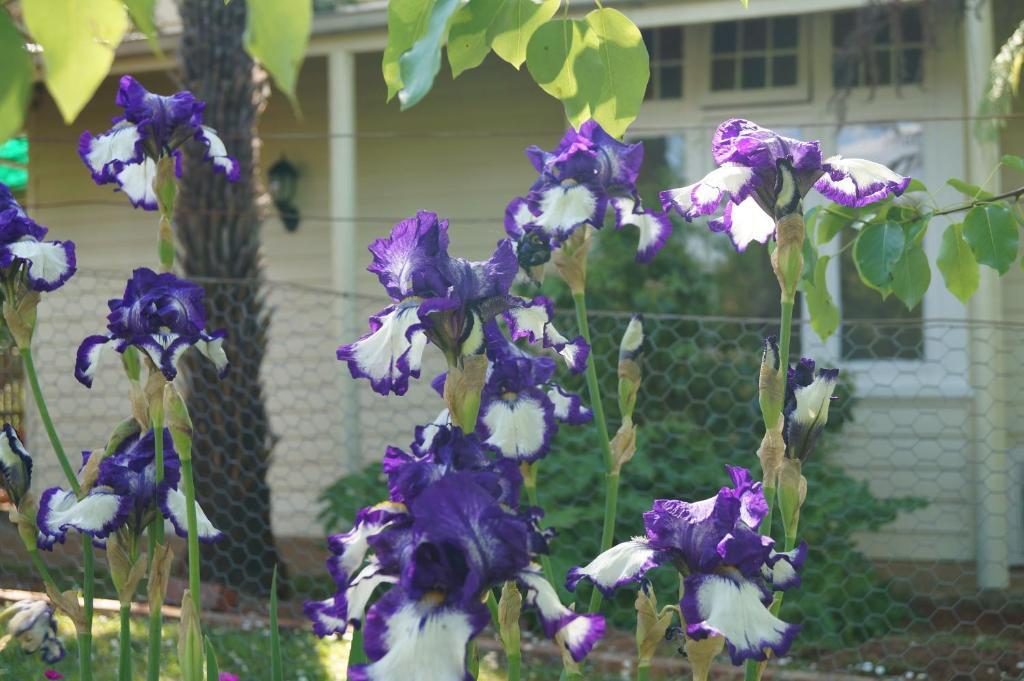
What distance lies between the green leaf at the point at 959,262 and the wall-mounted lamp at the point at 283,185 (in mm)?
6148

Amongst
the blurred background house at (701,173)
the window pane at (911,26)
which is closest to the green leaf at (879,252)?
the blurred background house at (701,173)

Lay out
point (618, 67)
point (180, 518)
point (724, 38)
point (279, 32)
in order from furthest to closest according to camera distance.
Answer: point (724, 38), point (180, 518), point (618, 67), point (279, 32)

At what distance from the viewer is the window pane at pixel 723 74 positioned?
22.5ft

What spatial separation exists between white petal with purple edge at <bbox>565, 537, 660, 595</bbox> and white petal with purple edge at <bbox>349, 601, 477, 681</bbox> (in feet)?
0.77

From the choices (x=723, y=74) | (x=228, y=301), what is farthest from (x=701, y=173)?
(x=228, y=301)

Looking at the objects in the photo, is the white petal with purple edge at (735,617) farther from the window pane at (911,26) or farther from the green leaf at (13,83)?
the window pane at (911,26)

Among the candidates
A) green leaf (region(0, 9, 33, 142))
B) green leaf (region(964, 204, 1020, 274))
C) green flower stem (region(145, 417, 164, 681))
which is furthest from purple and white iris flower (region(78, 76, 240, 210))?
green leaf (region(964, 204, 1020, 274))

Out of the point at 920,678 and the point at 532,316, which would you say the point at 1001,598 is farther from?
the point at 532,316

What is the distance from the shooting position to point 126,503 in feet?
4.86

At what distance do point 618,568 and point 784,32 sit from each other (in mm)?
6105

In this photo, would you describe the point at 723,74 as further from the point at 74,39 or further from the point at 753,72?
the point at 74,39

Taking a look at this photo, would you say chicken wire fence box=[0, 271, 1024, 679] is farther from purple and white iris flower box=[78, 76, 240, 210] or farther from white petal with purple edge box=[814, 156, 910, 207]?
white petal with purple edge box=[814, 156, 910, 207]

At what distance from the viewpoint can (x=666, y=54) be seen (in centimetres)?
700

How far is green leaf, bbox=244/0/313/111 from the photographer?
65 centimetres
